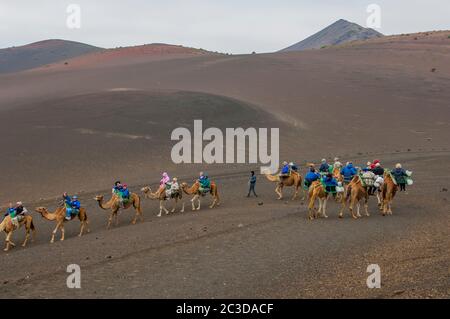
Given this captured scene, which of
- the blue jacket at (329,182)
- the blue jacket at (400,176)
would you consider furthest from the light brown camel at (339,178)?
the blue jacket at (329,182)

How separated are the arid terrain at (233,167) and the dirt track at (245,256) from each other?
2.6 inches

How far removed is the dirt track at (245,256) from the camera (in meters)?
12.5

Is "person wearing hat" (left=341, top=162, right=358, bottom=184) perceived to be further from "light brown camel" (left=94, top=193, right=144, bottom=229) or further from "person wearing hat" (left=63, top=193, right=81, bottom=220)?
"person wearing hat" (left=63, top=193, right=81, bottom=220)

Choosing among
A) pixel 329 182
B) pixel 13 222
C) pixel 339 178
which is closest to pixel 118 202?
pixel 13 222

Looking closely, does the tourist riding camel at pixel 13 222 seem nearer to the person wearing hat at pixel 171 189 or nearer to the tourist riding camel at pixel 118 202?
the tourist riding camel at pixel 118 202

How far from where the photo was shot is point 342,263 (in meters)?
14.2

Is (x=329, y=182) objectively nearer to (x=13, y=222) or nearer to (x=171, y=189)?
(x=171, y=189)

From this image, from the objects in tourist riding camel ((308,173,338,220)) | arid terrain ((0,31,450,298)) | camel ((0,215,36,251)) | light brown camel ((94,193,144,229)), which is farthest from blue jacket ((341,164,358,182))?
camel ((0,215,36,251))

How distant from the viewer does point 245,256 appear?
49.7ft

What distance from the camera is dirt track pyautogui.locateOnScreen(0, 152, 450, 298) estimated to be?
40.9 ft

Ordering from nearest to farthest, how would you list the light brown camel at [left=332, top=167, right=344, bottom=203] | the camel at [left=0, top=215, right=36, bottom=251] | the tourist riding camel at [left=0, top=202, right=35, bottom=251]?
the camel at [left=0, top=215, right=36, bottom=251], the tourist riding camel at [left=0, top=202, right=35, bottom=251], the light brown camel at [left=332, top=167, right=344, bottom=203]

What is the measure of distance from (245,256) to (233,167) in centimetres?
1928

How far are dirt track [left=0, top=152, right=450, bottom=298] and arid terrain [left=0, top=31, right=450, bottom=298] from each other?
2.6 inches
